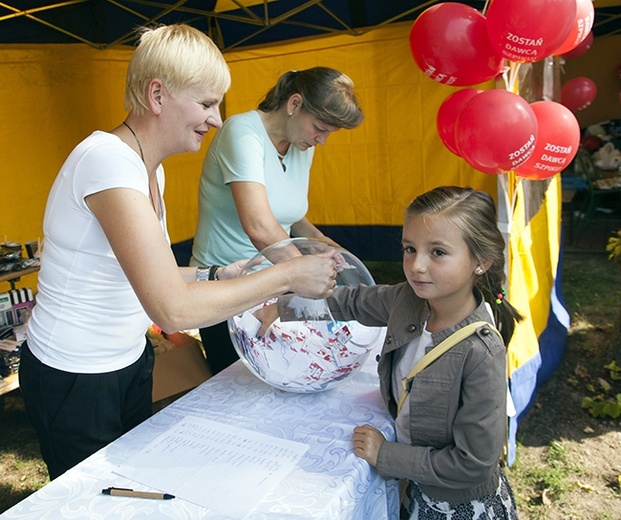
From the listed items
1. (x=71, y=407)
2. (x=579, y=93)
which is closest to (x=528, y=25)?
(x=71, y=407)

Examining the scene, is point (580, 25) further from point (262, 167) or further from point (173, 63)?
point (173, 63)

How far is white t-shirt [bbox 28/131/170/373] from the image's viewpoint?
1062 mm

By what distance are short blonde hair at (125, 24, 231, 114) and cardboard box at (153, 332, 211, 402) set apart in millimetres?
1798

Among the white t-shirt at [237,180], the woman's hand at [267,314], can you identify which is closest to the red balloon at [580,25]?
the white t-shirt at [237,180]

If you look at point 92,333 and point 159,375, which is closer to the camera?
point 92,333

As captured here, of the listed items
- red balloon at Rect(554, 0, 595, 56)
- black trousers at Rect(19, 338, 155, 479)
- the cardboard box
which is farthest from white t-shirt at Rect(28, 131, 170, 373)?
red balloon at Rect(554, 0, 595, 56)

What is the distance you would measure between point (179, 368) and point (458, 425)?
1.93 meters

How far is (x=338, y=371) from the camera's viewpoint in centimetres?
129

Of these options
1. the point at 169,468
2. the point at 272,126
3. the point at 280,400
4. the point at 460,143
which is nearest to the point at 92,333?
the point at 169,468

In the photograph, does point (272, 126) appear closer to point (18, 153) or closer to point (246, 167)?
point (246, 167)

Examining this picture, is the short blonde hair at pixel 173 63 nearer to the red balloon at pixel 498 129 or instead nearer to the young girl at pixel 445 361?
the young girl at pixel 445 361

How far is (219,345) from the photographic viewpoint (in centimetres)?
182

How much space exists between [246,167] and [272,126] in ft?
0.69

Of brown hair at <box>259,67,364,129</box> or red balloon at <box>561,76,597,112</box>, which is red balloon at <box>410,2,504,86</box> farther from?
red balloon at <box>561,76,597,112</box>
